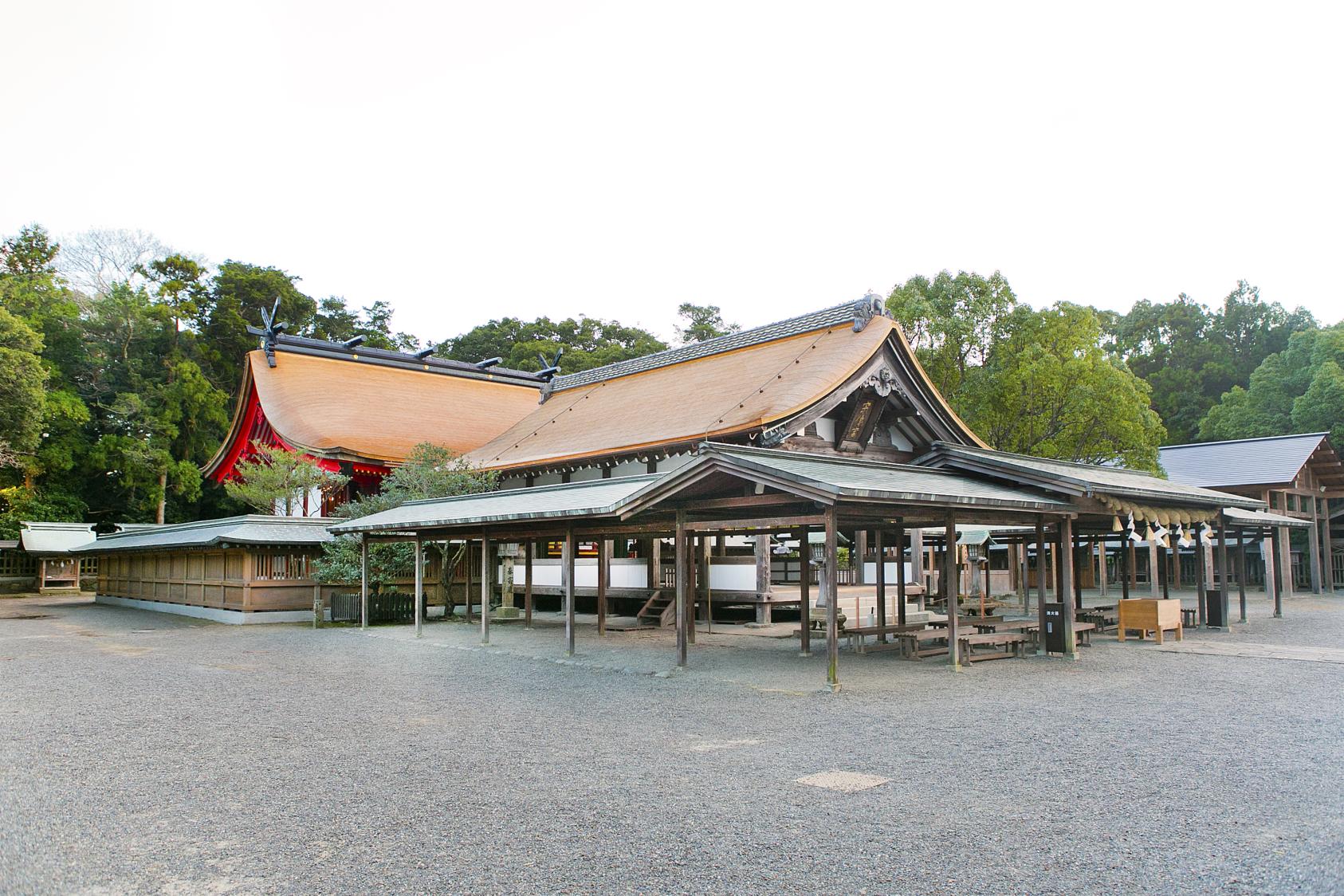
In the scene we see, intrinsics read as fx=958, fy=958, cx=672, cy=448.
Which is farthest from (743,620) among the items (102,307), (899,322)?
(102,307)

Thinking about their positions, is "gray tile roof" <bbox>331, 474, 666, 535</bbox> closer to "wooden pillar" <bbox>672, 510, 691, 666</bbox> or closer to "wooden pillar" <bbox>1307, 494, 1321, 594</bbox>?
"wooden pillar" <bbox>672, 510, 691, 666</bbox>

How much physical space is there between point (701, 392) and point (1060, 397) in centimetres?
990

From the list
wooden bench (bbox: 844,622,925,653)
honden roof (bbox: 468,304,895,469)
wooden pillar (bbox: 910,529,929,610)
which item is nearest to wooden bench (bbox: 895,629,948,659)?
wooden bench (bbox: 844,622,925,653)

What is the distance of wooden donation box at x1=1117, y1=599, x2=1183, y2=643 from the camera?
1509cm

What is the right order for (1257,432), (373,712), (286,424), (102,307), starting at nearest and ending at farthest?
(373,712) → (286,424) → (102,307) → (1257,432)

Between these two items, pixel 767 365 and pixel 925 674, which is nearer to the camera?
pixel 925 674

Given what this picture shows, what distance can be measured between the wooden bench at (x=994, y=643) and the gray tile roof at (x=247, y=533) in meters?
13.9

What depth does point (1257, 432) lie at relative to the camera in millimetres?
41438

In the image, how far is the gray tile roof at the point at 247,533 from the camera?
1980cm

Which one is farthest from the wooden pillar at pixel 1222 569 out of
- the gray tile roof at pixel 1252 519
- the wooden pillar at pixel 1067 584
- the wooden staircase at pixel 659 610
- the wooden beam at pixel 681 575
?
the wooden beam at pixel 681 575

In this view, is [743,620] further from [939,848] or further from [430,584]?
[939,848]

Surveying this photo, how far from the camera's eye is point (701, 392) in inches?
859

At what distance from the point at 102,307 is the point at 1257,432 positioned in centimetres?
4789

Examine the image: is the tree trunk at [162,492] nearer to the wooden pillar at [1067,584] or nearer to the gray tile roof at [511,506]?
the gray tile roof at [511,506]
